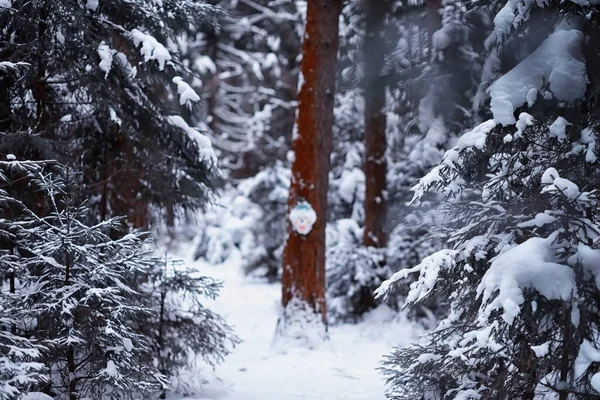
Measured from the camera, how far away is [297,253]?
9.12m

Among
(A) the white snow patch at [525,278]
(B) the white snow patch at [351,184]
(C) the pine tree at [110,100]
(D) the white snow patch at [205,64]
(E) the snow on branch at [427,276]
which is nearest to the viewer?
(A) the white snow patch at [525,278]

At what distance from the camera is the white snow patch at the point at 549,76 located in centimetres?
393

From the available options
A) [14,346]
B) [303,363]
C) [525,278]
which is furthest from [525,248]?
[303,363]

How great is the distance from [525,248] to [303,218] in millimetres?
5615

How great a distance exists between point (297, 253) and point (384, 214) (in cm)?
335

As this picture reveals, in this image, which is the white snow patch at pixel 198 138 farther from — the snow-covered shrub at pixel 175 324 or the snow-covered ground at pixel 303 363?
the snow-covered ground at pixel 303 363

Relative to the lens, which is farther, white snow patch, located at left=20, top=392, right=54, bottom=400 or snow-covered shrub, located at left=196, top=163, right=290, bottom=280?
snow-covered shrub, located at left=196, top=163, right=290, bottom=280

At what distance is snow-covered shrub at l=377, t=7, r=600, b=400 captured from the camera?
3463 mm

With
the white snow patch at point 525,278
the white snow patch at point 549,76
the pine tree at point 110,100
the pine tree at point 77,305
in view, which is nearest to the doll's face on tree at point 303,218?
the pine tree at point 110,100

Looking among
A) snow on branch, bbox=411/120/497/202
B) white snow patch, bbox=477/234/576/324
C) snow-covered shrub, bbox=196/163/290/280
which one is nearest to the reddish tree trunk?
snow on branch, bbox=411/120/497/202

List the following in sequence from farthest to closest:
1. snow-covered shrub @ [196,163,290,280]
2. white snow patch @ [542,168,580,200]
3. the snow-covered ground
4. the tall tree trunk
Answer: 1. snow-covered shrub @ [196,163,290,280]
2. the tall tree trunk
3. the snow-covered ground
4. white snow patch @ [542,168,580,200]

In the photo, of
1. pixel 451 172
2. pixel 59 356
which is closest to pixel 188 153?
pixel 59 356

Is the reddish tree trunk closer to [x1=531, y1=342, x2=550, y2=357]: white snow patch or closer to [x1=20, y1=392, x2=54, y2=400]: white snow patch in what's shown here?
[x1=20, y1=392, x2=54, y2=400]: white snow patch

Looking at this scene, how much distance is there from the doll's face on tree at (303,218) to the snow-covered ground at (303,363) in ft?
6.25
